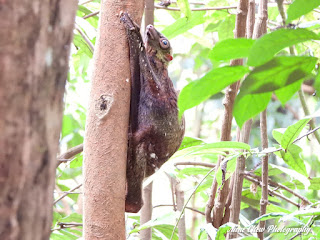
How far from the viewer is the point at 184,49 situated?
358cm

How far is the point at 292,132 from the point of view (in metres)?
1.89

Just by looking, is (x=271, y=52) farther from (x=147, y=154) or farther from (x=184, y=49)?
(x=184, y=49)

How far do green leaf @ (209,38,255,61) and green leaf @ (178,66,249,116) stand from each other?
0.09 feet

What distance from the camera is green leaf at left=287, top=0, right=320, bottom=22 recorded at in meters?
0.87

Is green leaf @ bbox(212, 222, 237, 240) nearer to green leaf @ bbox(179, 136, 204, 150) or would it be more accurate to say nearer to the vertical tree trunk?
the vertical tree trunk

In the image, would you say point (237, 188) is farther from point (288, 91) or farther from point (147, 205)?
point (288, 91)

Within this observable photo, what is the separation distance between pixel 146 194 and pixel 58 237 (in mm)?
507

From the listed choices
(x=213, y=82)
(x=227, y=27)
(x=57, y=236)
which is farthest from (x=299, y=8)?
(x=227, y=27)

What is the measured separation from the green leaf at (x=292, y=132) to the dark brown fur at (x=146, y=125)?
554 mm

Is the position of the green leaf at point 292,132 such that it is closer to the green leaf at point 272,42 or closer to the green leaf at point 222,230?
the green leaf at point 222,230

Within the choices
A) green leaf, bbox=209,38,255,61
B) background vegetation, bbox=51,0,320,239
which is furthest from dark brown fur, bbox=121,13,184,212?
green leaf, bbox=209,38,255,61

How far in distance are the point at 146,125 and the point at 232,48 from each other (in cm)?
129

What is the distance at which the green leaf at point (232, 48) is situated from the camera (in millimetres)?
860

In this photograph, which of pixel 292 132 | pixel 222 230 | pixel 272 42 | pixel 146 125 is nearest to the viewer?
pixel 272 42
